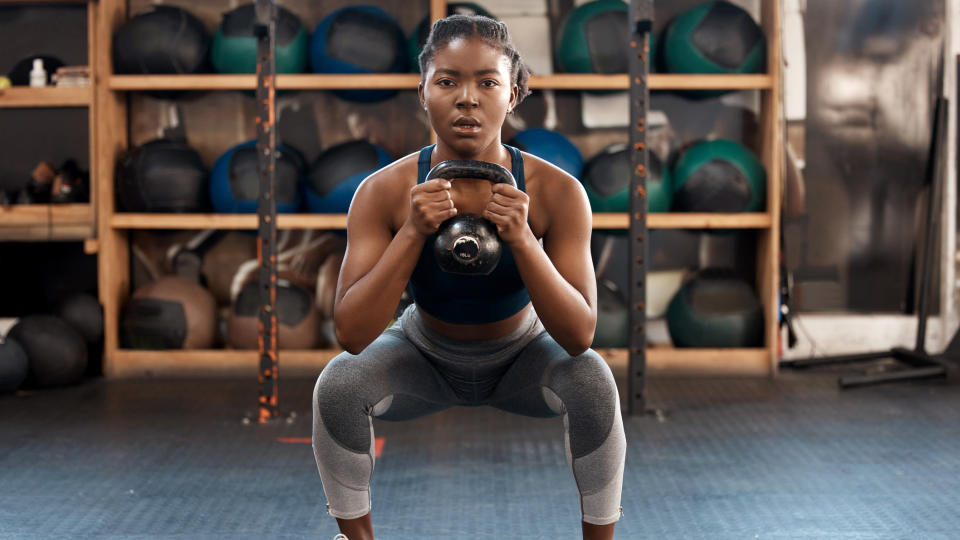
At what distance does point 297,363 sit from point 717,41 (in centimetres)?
226

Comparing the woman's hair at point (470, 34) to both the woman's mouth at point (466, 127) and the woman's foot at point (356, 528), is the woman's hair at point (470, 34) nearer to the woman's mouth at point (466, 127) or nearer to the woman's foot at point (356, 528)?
the woman's mouth at point (466, 127)

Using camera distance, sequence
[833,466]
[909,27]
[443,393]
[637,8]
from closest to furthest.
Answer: [443,393] → [833,466] → [637,8] → [909,27]

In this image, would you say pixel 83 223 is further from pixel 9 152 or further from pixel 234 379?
pixel 234 379

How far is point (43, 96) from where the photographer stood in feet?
13.4

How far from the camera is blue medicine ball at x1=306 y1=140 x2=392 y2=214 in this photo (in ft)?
12.9

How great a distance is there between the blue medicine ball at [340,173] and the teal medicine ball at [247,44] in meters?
0.42

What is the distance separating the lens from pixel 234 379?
4090 millimetres

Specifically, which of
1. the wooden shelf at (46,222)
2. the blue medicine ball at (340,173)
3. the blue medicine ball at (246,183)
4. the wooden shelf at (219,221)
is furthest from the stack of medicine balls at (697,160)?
the wooden shelf at (46,222)

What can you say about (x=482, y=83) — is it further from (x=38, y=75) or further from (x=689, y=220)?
(x=38, y=75)

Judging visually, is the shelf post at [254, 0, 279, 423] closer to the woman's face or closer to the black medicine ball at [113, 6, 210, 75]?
the black medicine ball at [113, 6, 210, 75]

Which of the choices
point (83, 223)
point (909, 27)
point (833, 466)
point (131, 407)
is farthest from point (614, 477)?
point (909, 27)

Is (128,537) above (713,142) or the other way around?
the other way around

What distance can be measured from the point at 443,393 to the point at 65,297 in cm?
305

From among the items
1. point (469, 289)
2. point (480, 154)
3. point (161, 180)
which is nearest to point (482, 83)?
point (480, 154)
